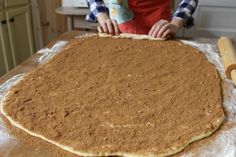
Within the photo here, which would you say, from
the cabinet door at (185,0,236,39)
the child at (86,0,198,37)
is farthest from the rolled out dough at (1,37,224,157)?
the cabinet door at (185,0,236,39)

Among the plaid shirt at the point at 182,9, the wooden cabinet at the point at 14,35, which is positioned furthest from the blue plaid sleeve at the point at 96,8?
the wooden cabinet at the point at 14,35

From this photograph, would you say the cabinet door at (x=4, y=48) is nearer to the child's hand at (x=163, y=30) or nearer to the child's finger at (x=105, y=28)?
the child's finger at (x=105, y=28)

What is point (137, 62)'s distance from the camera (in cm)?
85

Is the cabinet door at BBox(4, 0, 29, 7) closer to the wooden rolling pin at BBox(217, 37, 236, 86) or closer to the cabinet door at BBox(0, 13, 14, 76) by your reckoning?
the cabinet door at BBox(0, 13, 14, 76)

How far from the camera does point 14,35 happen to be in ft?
6.20

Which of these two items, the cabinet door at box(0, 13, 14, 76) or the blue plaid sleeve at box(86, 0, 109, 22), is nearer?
the blue plaid sleeve at box(86, 0, 109, 22)

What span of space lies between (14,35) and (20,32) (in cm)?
9

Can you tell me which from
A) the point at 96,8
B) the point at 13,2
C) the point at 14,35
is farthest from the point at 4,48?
the point at 96,8

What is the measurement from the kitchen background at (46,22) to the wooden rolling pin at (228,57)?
96cm

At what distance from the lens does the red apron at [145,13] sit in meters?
1.19

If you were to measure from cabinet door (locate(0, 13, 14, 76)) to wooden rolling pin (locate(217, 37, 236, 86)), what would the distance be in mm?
1318

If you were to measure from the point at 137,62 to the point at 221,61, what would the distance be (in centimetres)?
27

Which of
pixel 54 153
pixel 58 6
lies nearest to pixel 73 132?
pixel 54 153

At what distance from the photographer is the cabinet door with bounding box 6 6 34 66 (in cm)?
184
